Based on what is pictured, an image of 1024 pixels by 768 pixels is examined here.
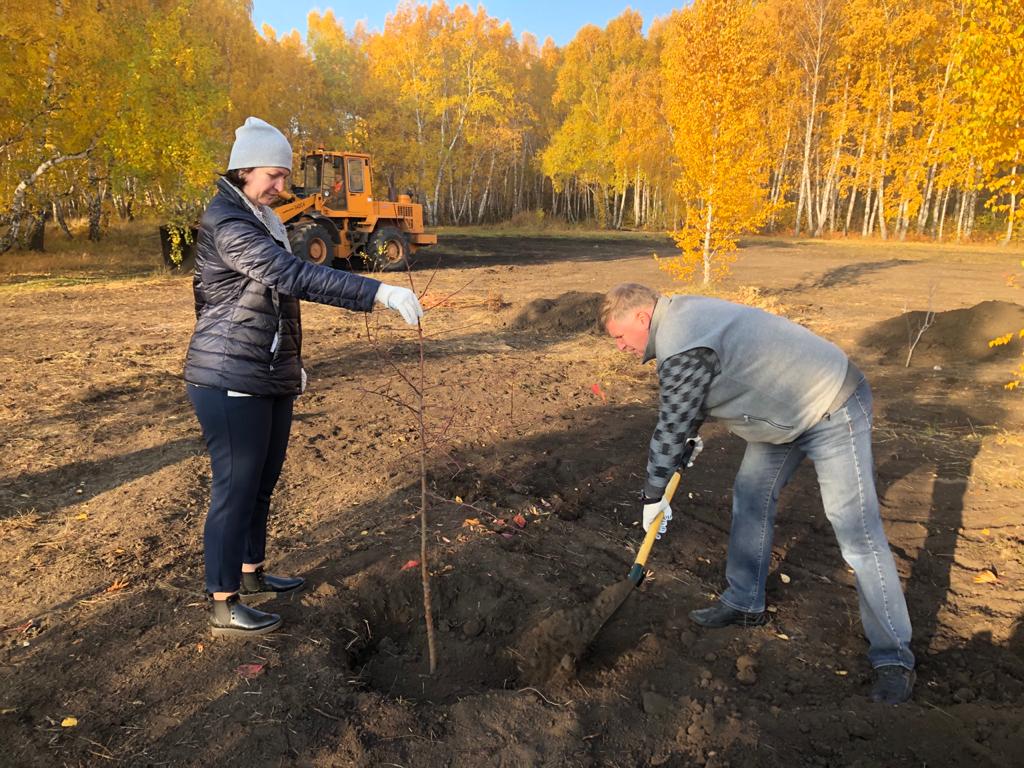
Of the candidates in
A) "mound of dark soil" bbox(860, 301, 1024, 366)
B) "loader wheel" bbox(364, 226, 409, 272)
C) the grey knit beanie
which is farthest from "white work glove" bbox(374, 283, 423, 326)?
"loader wheel" bbox(364, 226, 409, 272)

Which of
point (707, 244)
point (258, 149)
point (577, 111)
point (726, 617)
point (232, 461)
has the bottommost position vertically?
point (726, 617)

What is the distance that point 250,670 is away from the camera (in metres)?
2.43

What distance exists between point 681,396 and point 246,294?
5.54ft

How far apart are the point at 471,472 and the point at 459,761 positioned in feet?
8.28

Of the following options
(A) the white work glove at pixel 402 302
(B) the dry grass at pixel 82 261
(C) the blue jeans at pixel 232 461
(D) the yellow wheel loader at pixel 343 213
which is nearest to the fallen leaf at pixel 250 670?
(C) the blue jeans at pixel 232 461

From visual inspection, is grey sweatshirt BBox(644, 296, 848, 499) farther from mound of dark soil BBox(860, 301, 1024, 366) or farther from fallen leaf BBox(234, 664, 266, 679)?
mound of dark soil BBox(860, 301, 1024, 366)

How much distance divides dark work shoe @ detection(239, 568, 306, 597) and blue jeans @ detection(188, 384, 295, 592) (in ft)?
0.96

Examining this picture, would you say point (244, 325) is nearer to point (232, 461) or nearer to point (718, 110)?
point (232, 461)

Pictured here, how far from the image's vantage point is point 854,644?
2.82 metres

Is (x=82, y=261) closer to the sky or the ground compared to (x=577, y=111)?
closer to the ground

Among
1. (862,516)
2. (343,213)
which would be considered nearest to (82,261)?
(343,213)

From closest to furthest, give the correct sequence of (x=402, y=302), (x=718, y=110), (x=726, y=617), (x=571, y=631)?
(x=402, y=302)
(x=571, y=631)
(x=726, y=617)
(x=718, y=110)

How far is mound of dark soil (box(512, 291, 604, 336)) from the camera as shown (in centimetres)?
998

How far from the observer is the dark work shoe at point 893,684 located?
7.82ft
